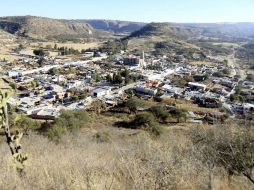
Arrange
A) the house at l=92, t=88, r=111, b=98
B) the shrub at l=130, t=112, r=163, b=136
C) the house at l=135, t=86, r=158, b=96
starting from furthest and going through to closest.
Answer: the house at l=135, t=86, r=158, b=96 → the house at l=92, t=88, r=111, b=98 → the shrub at l=130, t=112, r=163, b=136

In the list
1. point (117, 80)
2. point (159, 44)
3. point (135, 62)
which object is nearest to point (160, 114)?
point (117, 80)

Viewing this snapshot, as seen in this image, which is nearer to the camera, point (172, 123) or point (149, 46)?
point (172, 123)

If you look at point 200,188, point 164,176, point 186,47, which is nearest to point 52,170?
point 164,176

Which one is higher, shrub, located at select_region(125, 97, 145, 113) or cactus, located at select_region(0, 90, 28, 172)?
cactus, located at select_region(0, 90, 28, 172)

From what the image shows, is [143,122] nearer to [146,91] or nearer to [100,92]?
[100,92]

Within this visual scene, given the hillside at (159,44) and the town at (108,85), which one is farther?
the hillside at (159,44)

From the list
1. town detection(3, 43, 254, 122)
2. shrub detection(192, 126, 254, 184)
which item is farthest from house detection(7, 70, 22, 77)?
shrub detection(192, 126, 254, 184)

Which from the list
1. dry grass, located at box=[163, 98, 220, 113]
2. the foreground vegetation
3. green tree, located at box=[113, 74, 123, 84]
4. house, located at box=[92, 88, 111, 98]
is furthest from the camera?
green tree, located at box=[113, 74, 123, 84]

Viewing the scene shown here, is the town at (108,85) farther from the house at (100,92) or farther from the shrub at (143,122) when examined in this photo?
the shrub at (143,122)

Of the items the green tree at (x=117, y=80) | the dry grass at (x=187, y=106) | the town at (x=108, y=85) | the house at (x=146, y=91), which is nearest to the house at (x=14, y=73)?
the town at (x=108, y=85)

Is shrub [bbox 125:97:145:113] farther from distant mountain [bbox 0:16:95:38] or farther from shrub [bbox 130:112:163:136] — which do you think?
distant mountain [bbox 0:16:95:38]

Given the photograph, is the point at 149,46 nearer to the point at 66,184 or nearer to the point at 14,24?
the point at 14,24
